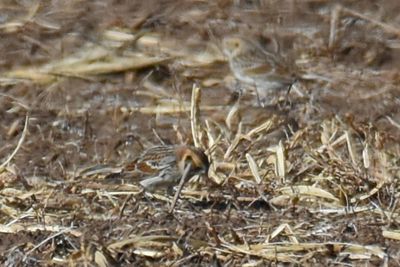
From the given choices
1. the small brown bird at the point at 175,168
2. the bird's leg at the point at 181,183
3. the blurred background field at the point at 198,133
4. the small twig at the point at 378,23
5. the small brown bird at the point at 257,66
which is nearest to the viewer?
the blurred background field at the point at 198,133

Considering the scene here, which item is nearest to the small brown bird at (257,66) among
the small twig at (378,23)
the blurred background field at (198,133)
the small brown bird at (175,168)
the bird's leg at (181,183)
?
the blurred background field at (198,133)

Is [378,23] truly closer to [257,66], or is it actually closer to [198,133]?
[257,66]

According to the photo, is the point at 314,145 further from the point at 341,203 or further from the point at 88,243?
the point at 88,243

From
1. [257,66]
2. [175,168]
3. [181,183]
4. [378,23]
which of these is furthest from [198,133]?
[378,23]

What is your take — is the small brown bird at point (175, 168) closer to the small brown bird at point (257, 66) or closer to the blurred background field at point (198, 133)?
the blurred background field at point (198, 133)

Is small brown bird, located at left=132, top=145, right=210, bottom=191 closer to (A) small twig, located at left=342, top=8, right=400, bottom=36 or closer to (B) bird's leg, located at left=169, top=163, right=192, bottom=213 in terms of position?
(B) bird's leg, located at left=169, top=163, right=192, bottom=213

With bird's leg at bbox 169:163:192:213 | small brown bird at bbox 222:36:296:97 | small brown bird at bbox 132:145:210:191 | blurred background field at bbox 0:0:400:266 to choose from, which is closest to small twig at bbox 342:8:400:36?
blurred background field at bbox 0:0:400:266
